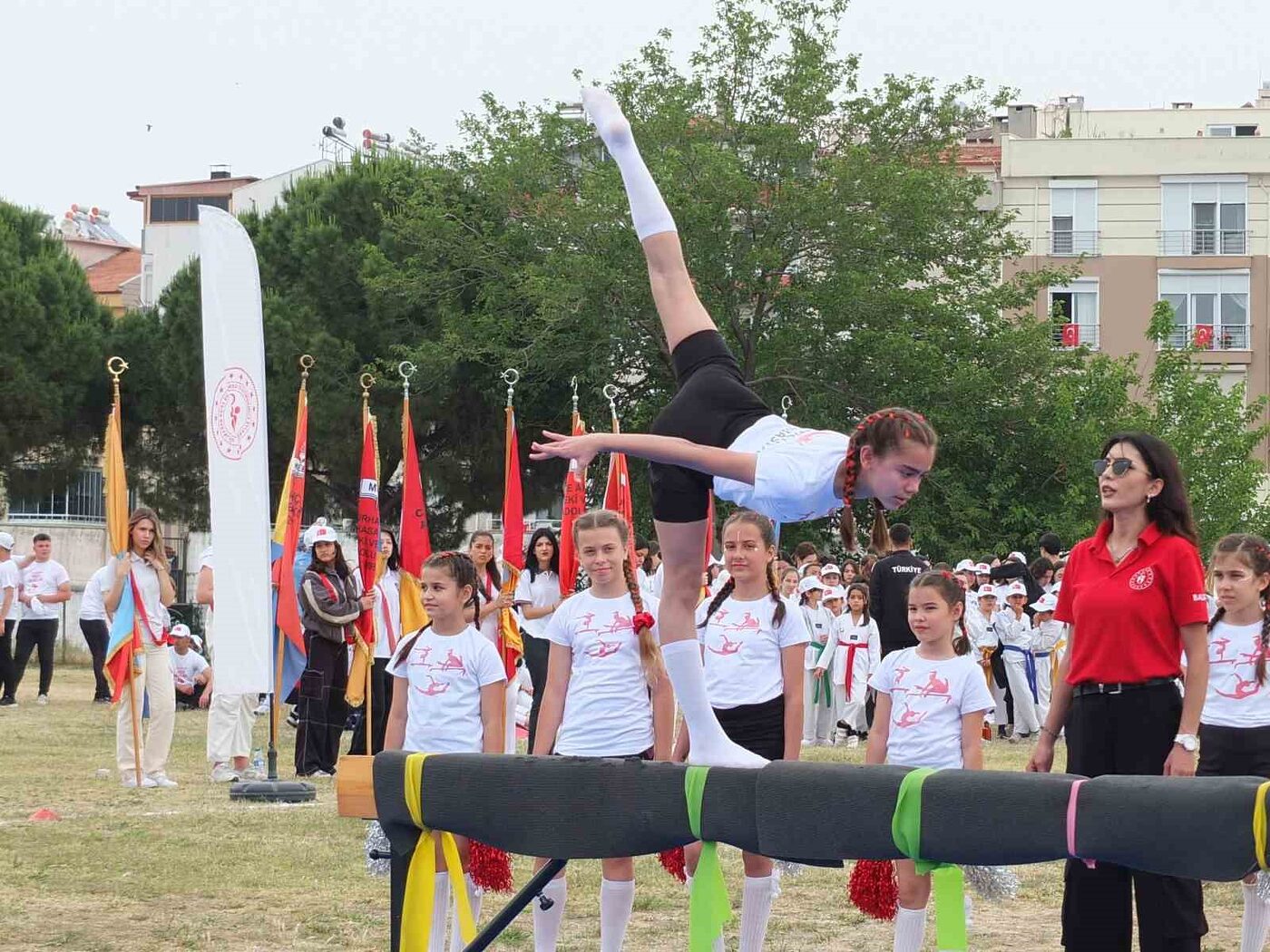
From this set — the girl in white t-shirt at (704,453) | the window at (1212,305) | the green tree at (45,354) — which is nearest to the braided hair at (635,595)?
the girl in white t-shirt at (704,453)

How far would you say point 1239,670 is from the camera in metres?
6.75

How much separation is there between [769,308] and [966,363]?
163 inches

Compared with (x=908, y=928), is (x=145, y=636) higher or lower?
higher

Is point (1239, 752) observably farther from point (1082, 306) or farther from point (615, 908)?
point (1082, 306)

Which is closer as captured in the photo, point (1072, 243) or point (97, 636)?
point (97, 636)

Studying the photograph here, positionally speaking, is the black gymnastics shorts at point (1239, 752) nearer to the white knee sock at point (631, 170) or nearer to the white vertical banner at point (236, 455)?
the white knee sock at point (631, 170)

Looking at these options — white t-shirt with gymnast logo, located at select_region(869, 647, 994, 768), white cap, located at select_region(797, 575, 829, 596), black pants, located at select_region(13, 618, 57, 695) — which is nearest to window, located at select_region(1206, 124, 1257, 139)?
white cap, located at select_region(797, 575, 829, 596)

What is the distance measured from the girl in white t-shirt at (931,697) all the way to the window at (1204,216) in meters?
40.7

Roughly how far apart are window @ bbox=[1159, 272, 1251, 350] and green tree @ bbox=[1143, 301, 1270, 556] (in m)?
12.5

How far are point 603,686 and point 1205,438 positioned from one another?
88.8 feet

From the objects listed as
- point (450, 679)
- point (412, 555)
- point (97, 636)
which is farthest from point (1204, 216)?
point (450, 679)

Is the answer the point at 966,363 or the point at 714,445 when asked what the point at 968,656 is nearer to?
the point at 714,445

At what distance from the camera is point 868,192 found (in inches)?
1236

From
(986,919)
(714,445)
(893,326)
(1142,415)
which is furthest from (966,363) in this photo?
(714,445)
